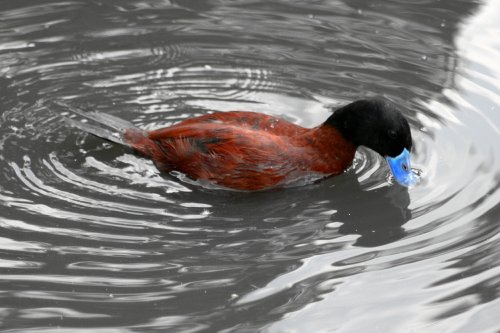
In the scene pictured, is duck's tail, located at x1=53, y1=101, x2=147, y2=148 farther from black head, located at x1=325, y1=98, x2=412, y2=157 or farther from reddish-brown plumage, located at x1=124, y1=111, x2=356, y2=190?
black head, located at x1=325, y1=98, x2=412, y2=157

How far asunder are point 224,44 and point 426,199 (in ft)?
9.62

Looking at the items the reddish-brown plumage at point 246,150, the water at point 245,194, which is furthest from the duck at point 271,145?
the water at point 245,194

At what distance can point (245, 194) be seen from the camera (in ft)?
21.6

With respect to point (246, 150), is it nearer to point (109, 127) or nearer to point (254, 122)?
point (254, 122)

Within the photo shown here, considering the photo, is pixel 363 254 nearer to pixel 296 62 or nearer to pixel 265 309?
pixel 265 309

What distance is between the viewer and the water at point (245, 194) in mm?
5250

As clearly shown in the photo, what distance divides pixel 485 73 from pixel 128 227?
357 cm

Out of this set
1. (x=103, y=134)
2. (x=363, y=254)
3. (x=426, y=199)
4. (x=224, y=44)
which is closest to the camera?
(x=363, y=254)

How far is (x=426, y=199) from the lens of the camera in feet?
21.0

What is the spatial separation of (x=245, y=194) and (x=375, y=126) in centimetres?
98

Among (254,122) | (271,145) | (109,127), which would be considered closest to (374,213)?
(271,145)

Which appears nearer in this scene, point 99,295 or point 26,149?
point 99,295

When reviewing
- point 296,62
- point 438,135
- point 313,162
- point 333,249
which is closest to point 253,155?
point 313,162

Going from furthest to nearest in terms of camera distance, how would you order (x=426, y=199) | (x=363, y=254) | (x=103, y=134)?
(x=103, y=134)
(x=426, y=199)
(x=363, y=254)
